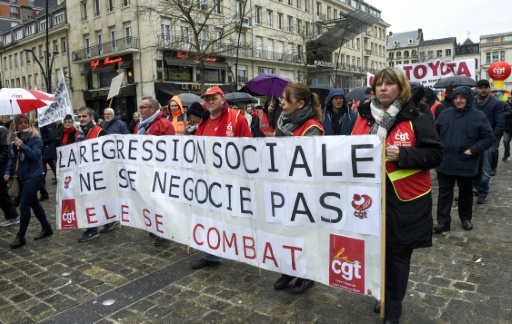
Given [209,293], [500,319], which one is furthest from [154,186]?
[500,319]

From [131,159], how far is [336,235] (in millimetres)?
3052

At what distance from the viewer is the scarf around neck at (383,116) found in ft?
9.36

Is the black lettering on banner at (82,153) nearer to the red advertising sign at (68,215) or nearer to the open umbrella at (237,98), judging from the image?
the red advertising sign at (68,215)

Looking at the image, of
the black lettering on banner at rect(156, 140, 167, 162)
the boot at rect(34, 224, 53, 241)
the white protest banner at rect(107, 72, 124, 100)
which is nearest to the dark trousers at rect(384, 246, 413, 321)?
the black lettering on banner at rect(156, 140, 167, 162)

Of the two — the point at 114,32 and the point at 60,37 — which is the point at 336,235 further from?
the point at 60,37

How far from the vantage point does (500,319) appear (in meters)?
3.13

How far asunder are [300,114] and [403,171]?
1.13 m

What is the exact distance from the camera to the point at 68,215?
5660mm

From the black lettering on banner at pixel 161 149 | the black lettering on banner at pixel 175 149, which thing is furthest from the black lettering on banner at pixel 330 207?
the black lettering on banner at pixel 161 149

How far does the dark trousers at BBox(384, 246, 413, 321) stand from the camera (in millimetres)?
2922

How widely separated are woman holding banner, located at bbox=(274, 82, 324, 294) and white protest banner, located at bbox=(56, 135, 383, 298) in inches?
12.0

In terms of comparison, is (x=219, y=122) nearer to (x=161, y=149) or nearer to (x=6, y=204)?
(x=161, y=149)

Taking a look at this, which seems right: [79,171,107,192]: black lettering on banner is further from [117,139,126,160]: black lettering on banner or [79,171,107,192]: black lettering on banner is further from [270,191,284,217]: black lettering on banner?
[270,191,284,217]: black lettering on banner

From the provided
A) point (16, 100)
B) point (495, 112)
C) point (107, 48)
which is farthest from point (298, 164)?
point (107, 48)
